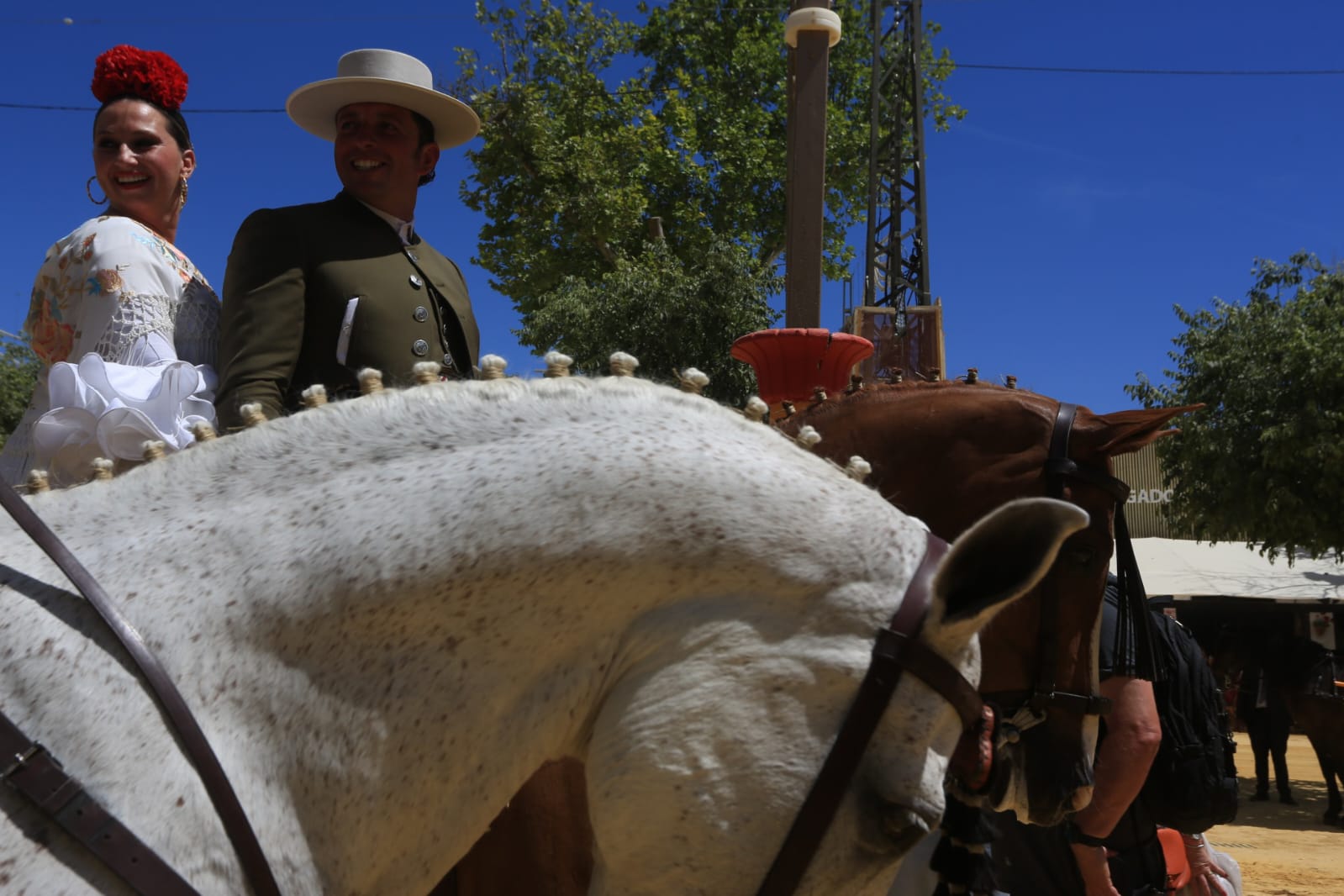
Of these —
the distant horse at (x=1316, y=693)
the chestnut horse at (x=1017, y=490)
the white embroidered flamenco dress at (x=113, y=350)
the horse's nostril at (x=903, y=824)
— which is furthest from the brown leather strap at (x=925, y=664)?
the distant horse at (x=1316, y=693)

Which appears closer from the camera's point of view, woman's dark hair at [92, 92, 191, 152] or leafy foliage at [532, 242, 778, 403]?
woman's dark hair at [92, 92, 191, 152]

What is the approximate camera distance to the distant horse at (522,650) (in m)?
1.32

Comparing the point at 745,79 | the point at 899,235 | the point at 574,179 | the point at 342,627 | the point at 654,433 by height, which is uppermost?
the point at 745,79

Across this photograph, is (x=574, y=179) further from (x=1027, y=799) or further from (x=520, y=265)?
(x=1027, y=799)

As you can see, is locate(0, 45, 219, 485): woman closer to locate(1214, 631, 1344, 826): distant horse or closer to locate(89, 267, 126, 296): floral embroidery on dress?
locate(89, 267, 126, 296): floral embroidery on dress

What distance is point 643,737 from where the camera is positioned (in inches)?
53.0

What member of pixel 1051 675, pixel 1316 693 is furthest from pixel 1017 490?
pixel 1316 693

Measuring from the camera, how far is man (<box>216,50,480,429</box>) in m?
2.18

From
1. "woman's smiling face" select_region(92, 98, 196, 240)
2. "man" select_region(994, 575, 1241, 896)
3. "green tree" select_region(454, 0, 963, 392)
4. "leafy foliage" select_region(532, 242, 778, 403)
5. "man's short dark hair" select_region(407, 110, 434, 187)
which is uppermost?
"green tree" select_region(454, 0, 963, 392)

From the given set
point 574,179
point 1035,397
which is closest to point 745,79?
point 574,179

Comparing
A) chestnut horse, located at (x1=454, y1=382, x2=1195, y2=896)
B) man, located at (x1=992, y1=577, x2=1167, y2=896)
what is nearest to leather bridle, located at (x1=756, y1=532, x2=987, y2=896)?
chestnut horse, located at (x1=454, y1=382, x2=1195, y2=896)

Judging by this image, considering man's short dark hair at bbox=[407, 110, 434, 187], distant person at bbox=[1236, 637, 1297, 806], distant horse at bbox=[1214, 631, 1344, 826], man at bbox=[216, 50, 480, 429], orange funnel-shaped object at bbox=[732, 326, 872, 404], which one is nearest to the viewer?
man at bbox=[216, 50, 480, 429]

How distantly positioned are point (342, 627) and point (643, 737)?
0.42m

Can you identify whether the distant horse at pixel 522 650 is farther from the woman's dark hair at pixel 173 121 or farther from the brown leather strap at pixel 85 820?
the woman's dark hair at pixel 173 121
